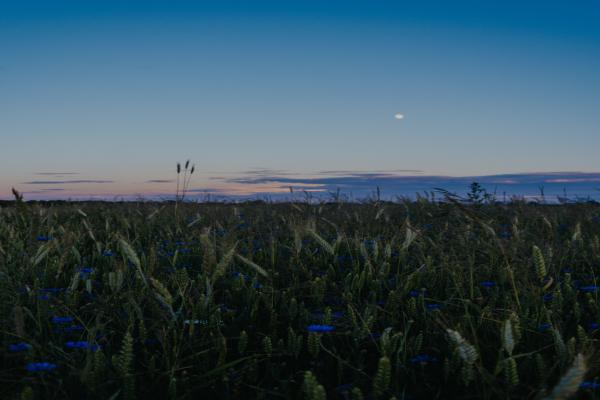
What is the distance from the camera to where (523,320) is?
7.02 ft

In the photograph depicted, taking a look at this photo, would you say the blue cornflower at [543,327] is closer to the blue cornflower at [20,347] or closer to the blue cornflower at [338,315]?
the blue cornflower at [338,315]

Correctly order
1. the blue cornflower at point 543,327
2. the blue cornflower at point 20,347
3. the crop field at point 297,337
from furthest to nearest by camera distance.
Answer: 1. the blue cornflower at point 543,327
2. the blue cornflower at point 20,347
3. the crop field at point 297,337

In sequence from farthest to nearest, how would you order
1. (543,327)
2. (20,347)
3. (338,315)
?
(338,315), (543,327), (20,347)

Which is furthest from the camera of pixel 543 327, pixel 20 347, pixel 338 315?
pixel 338 315

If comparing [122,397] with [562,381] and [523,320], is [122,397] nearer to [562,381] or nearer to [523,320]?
[562,381]

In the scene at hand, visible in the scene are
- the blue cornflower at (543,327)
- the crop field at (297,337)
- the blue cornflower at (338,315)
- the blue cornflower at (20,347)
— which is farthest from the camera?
the blue cornflower at (338,315)

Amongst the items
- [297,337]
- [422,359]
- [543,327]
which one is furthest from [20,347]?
[543,327]

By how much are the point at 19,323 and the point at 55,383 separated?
339 millimetres

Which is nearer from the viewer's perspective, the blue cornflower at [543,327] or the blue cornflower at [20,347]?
the blue cornflower at [20,347]

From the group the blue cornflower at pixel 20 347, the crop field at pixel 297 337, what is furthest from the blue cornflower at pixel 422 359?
the blue cornflower at pixel 20 347

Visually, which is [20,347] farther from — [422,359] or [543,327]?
[543,327]

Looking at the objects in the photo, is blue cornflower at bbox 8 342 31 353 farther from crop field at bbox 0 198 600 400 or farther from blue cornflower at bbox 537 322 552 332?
blue cornflower at bbox 537 322 552 332

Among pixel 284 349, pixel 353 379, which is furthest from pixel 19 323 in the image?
pixel 353 379

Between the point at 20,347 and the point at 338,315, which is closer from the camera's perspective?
the point at 20,347
